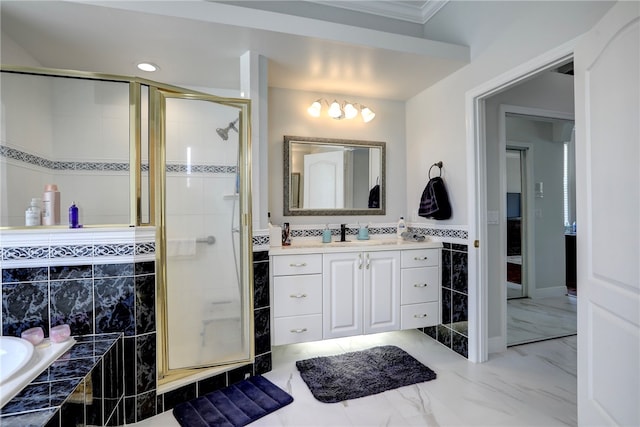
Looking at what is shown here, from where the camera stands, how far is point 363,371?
2215mm

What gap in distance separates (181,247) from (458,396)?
1.95 m

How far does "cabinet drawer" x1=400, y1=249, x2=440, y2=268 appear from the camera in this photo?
8.36 ft

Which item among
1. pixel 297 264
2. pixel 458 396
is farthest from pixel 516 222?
pixel 297 264

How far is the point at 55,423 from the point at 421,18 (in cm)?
328

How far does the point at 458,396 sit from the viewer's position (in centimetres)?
192

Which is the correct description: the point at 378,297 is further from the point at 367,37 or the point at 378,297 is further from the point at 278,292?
the point at 367,37

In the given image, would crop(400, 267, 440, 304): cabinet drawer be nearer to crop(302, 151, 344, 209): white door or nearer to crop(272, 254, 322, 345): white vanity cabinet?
crop(272, 254, 322, 345): white vanity cabinet

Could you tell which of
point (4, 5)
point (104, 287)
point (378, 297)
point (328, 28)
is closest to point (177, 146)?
point (104, 287)

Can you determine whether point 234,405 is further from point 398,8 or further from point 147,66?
point 398,8

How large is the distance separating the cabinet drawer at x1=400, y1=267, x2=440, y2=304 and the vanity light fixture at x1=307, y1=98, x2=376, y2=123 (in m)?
1.45

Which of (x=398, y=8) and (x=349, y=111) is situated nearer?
(x=398, y=8)

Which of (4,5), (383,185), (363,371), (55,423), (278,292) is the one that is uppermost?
(4,5)

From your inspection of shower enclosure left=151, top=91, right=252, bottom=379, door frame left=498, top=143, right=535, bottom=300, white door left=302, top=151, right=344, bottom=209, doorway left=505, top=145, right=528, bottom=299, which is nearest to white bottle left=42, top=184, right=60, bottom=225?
shower enclosure left=151, top=91, right=252, bottom=379

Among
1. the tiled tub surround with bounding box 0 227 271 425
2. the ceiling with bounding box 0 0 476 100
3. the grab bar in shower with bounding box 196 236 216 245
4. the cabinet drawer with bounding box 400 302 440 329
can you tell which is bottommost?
the cabinet drawer with bounding box 400 302 440 329
